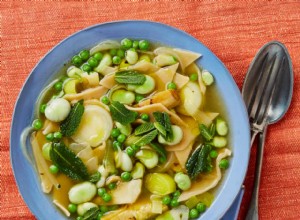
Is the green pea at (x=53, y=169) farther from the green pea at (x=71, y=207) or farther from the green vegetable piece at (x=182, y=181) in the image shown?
the green vegetable piece at (x=182, y=181)

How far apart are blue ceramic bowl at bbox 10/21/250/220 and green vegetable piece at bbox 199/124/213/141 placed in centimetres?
10

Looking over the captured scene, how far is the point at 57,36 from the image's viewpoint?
261 centimetres

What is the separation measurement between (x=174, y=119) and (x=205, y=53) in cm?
29

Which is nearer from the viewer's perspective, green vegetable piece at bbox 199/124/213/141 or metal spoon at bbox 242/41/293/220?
green vegetable piece at bbox 199/124/213/141

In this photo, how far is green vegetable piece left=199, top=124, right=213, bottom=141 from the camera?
2418mm

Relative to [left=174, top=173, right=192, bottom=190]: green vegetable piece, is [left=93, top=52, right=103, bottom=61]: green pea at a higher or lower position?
higher

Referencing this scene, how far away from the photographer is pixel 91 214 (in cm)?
238

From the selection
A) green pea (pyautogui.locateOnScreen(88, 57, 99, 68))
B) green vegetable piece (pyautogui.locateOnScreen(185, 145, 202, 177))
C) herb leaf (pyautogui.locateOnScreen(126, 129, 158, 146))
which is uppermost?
green pea (pyautogui.locateOnScreen(88, 57, 99, 68))

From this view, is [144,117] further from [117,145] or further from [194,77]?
[194,77]

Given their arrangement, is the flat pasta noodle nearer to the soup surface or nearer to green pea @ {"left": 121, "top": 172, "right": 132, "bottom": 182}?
the soup surface

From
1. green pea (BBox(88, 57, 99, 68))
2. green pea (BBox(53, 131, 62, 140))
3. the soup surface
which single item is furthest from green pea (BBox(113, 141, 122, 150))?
green pea (BBox(88, 57, 99, 68))

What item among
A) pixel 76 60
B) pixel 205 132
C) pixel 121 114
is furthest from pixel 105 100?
pixel 205 132

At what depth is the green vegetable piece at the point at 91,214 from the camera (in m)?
2.38

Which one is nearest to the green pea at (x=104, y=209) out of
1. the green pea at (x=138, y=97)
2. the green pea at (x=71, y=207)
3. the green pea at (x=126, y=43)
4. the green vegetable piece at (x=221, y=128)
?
the green pea at (x=71, y=207)
